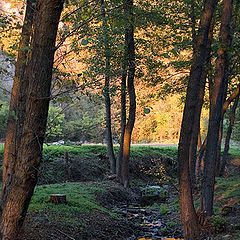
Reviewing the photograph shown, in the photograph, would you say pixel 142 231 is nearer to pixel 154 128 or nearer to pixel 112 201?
pixel 112 201

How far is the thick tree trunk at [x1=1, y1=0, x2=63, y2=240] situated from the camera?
14.9ft

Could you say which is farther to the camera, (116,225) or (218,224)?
(116,225)

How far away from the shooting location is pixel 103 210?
930cm

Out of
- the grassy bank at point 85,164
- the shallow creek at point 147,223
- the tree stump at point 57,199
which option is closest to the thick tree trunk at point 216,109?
the shallow creek at point 147,223

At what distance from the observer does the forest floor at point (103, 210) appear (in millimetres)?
6770

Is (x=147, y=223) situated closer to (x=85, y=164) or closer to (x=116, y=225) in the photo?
(x=116, y=225)

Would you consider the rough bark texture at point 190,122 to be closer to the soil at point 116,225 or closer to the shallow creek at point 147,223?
the soil at point 116,225

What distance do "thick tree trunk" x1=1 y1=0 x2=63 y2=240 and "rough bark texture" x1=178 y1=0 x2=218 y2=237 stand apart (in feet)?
10.5

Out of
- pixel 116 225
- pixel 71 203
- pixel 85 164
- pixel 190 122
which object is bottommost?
pixel 116 225

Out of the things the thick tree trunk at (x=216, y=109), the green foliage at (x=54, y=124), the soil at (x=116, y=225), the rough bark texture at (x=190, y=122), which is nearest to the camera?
the green foliage at (x=54, y=124)

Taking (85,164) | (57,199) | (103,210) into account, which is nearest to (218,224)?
(103,210)

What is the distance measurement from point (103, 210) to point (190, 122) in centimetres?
414

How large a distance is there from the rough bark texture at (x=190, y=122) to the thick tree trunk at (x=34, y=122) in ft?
10.5

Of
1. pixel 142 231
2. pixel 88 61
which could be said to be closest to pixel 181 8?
pixel 88 61
